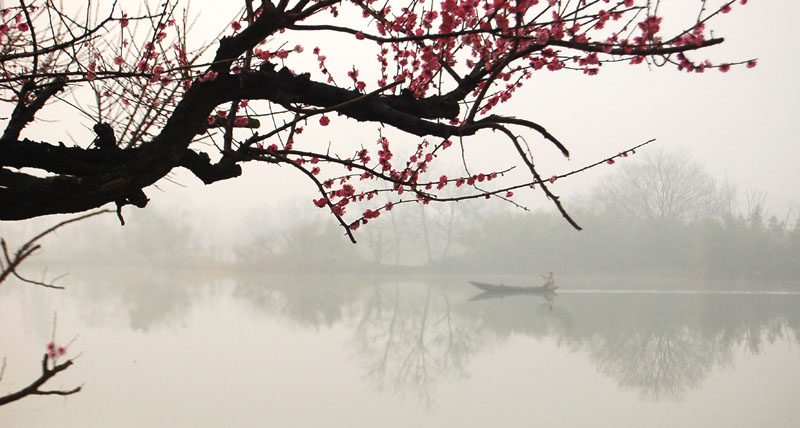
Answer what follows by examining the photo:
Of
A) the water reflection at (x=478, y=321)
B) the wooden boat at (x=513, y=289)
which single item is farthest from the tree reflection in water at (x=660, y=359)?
the wooden boat at (x=513, y=289)

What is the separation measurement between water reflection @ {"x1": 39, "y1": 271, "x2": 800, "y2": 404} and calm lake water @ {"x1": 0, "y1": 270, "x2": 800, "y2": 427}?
38 mm

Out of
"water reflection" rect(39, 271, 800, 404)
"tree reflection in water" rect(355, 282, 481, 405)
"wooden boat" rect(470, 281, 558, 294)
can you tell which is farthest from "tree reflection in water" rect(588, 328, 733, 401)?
"wooden boat" rect(470, 281, 558, 294)

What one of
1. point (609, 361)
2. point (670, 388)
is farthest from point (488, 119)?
point (609, 361)

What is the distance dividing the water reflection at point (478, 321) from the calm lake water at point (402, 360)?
4 centimetres

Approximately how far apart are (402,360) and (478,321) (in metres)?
2.65

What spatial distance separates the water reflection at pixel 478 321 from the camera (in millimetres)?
6273

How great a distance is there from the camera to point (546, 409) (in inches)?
195

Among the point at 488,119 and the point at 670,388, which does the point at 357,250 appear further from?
the point at 488,119

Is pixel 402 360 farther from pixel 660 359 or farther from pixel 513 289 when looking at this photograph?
pixel 513 289

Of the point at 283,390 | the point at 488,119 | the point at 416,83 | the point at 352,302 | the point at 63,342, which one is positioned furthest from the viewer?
the point at 352,302

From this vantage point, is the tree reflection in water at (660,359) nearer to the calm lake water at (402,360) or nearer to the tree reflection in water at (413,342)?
the calm lake water at (402,360)

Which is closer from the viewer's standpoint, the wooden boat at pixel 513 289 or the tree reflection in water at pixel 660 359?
the tree reflection in water at pixel 660 359

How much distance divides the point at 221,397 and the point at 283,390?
1.87 feet

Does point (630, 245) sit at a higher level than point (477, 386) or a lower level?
higher
